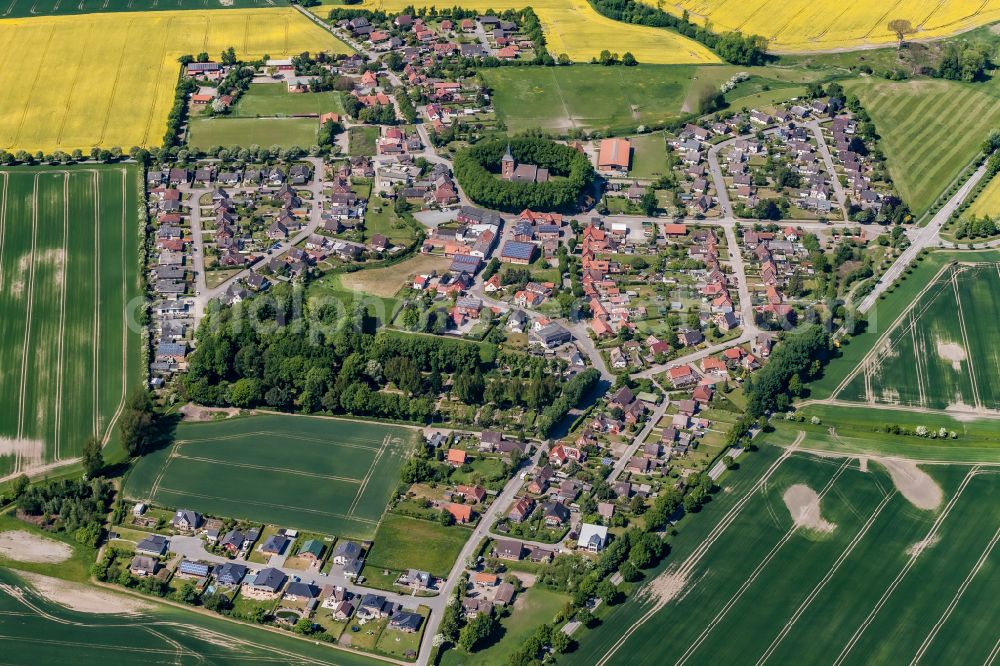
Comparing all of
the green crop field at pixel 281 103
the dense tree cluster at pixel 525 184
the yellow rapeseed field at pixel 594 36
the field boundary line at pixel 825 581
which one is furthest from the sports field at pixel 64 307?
the yellow rapeseed field at pixel 594 36

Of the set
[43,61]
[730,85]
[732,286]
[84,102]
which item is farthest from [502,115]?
[43,61]

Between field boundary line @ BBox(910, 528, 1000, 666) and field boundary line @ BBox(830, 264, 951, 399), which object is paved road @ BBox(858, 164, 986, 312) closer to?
field boundary line @ BBox(830, 264, 951, 399)

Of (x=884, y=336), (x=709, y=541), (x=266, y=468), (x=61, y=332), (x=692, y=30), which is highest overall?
(x=692, y=30)

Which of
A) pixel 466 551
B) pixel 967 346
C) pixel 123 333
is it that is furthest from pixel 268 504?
pixel 967 346

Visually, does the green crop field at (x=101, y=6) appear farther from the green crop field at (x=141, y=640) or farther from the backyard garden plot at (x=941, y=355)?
the green crop field at (x=141, y=640)

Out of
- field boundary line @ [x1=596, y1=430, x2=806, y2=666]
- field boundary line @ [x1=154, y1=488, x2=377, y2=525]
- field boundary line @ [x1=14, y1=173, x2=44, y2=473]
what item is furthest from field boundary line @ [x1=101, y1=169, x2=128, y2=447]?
field boundary line @ [x1=596, y1=430, x2=806, y2=666]

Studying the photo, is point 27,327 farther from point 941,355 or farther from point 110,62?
point 941,355

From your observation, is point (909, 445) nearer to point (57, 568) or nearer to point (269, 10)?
point (57, 568)
